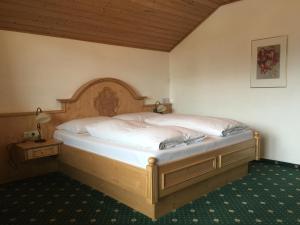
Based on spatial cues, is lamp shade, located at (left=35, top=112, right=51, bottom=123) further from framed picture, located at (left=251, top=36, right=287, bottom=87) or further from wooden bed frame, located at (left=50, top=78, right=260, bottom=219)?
framed picture, located at (left=251, top=36, right=287, bottom=87)

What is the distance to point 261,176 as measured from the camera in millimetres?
3230

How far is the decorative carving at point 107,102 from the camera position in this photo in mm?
3869

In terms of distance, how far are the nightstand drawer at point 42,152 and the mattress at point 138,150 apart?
5.9 inches

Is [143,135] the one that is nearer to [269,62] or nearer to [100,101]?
[100,101]

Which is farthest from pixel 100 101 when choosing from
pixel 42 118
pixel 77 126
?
pixel 42 118

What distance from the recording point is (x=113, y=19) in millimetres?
3479

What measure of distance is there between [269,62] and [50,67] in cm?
304

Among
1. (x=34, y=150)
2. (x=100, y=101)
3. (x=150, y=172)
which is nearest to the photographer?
(x=150, y=172)

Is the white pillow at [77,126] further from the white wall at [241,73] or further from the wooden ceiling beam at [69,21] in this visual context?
the white wall at [241,73]

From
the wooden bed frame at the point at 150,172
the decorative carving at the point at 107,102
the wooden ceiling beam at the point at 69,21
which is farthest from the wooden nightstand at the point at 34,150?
Answer: the wooden ceiling beam at the point at 69,21

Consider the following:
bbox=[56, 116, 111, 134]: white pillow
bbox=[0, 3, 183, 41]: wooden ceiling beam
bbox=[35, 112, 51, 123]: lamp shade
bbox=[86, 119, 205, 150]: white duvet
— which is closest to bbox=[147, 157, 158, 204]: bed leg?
bbox=[86, 119, 205, 150]: white duvet

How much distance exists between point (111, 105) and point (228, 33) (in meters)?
2.19

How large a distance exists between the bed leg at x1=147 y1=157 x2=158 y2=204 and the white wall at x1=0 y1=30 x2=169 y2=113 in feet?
6.42

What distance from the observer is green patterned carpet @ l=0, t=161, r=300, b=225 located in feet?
7.18
